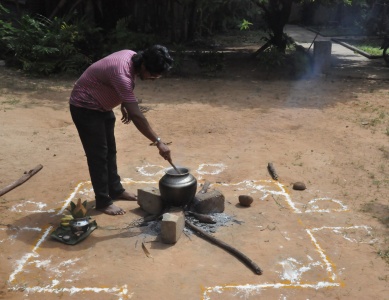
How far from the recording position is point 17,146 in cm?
709

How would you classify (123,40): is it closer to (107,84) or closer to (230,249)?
(107,84)

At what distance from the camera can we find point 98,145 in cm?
467

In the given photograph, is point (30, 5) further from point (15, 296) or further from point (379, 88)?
point (15, 296)

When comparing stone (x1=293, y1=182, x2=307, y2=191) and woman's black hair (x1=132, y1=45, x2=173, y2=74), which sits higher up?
woman's black hair (x1=132, y1=45, x2=173, y2=74)

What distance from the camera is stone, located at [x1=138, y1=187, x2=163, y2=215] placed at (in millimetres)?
4871

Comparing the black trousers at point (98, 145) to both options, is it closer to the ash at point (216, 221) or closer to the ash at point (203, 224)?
the ash at point (203, 224)

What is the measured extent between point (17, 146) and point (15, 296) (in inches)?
153

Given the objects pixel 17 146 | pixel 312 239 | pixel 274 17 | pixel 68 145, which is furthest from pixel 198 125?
pixel 274 17

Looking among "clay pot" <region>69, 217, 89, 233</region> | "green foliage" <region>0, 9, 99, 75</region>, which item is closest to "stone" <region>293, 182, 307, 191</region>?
→ "clay pot" <region>69, 217, 89, 233</region>

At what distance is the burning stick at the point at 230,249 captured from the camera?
4023 mm

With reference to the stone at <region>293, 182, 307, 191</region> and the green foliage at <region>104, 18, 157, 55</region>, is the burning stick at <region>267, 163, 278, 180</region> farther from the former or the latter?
the green foliage at <region>104, 18, 157, 55</region>

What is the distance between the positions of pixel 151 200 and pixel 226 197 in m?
1.01

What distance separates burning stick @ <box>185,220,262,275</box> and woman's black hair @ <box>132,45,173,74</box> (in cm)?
158

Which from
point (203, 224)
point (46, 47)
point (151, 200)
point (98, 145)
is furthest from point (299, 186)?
point (46, 47)
